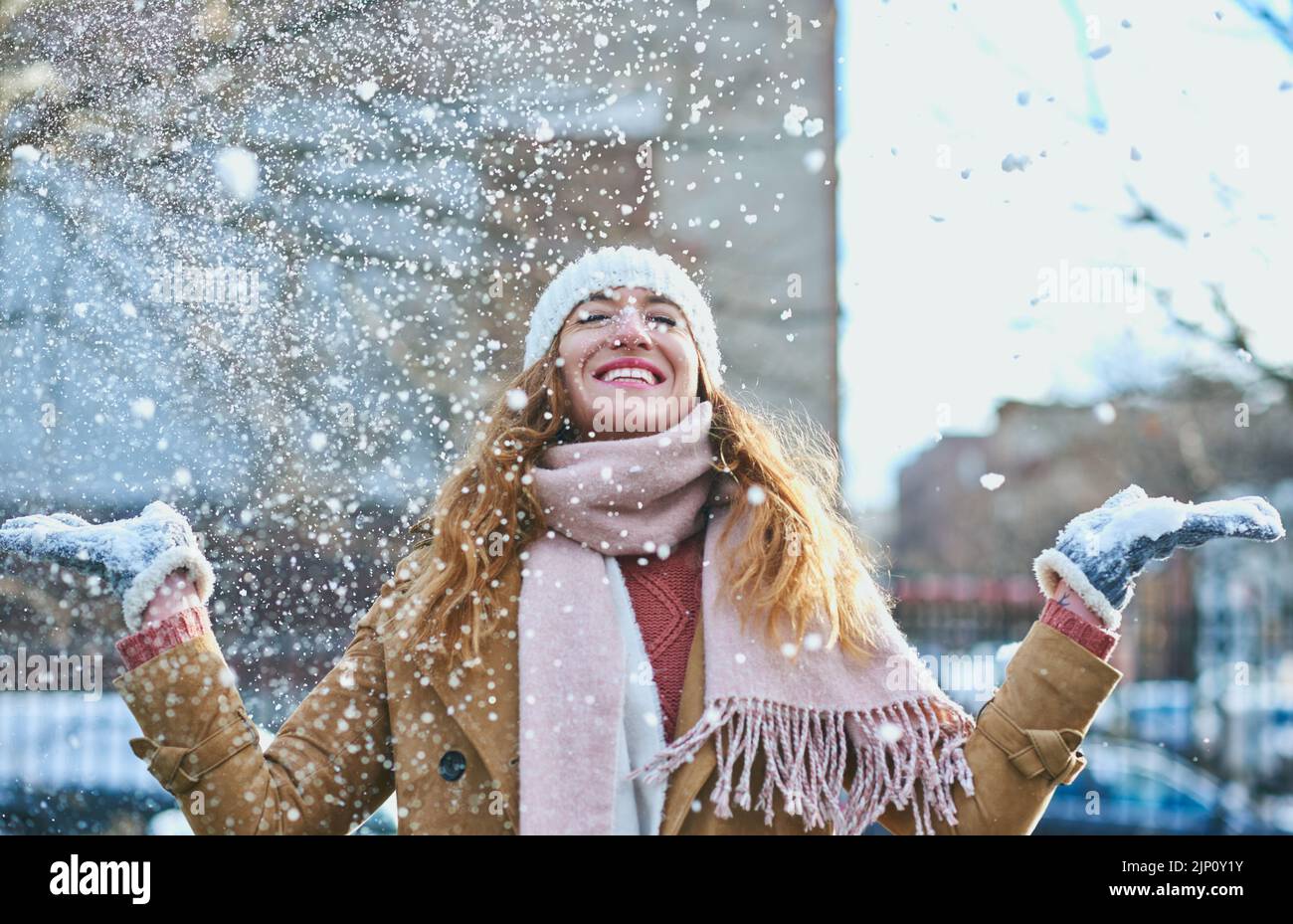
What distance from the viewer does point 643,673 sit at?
1.82m

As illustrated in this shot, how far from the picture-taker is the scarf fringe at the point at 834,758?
5.70ft

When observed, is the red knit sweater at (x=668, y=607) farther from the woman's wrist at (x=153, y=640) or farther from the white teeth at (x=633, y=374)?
the woman's wrist at (x=153, y=640)

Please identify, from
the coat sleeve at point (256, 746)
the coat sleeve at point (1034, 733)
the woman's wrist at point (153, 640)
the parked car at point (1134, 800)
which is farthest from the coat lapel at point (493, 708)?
the parked car at point (1134, 800)

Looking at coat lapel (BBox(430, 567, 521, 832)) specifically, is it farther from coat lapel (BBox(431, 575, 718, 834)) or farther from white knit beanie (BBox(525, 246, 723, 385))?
white knit beanie (BBox(525, 246, 723, 385))

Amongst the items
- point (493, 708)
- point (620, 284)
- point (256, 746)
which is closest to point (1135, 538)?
point (620, 284)

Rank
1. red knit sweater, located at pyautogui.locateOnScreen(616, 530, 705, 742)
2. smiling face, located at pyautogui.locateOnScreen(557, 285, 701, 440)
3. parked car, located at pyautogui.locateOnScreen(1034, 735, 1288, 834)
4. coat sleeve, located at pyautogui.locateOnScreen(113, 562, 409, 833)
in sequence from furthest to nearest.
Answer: parked car, located at pyautogui.locateOnScreen(1034, 735, 1288, 834) → smiling face, located at pyautogui.locateOnScreen(557, 285, 701, 440) → red knit sweater, located at pyautogui.locateOnScreen(616, 530, 705, 742) → coat sleeve, located at pyautogui.locateOnScreen(113, 562, 409, 833)

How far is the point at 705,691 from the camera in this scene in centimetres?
176

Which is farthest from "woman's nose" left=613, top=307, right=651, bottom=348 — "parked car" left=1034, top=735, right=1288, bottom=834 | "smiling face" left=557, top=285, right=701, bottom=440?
"parked car" left=1034, top=735, right=1288, bottom=834

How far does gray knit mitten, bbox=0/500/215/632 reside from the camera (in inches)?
69.4

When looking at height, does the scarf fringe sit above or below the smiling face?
below

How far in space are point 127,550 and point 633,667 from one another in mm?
869

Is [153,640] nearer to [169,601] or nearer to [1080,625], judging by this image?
[169,601]

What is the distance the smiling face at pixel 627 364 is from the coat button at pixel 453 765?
62cm

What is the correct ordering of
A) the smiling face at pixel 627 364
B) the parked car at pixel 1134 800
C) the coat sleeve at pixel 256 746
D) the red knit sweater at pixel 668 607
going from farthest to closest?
the parked car at pixel 1134 800 → the smiling face at pixel 627 364 → the red knit sweater at pixel 668 607 → the coat sleeve at pixel 256 746
